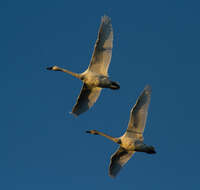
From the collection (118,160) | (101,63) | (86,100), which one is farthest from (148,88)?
(86,100)

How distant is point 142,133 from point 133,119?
63.2 inches

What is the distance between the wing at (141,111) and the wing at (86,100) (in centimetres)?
673

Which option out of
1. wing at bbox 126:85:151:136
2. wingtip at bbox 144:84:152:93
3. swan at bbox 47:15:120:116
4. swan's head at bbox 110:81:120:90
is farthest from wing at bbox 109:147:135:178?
wingtip at bbox 144:84:152:93

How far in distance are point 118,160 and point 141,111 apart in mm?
6182

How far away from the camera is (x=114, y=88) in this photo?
59.2 m

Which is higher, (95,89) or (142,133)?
(95,89)

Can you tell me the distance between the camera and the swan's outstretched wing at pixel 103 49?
5772 centimetres

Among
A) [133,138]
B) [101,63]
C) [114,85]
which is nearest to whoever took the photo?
[133,138]

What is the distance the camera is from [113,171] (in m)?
59.2

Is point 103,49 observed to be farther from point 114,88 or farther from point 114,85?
point 114,88

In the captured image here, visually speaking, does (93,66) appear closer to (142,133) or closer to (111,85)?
(111,85)

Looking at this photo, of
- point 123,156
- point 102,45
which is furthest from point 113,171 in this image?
point 102,45

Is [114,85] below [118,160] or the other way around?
the other way around

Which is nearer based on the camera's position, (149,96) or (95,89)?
(149,96)
